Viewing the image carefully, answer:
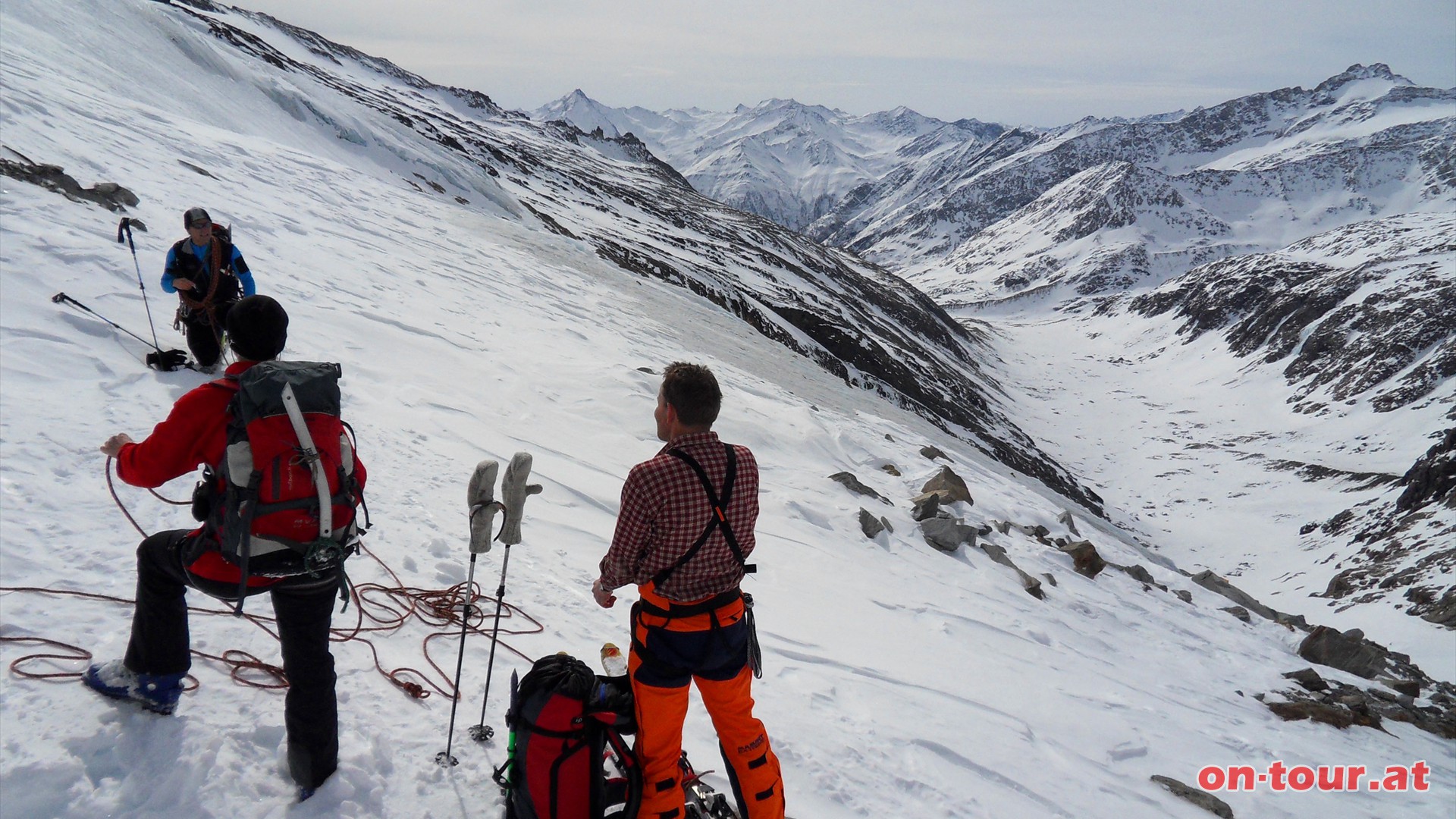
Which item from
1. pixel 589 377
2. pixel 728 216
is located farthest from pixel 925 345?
pixel 589 377

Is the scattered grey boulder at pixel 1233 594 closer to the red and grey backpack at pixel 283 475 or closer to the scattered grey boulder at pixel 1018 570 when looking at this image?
the scattered grey boulder at pixel 1018 570

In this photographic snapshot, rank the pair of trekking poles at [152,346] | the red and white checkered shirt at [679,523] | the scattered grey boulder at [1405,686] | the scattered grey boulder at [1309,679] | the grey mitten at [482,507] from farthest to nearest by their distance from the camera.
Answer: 1. the scattered grey boulder at [1405,686]
2. the scattered grey boulder at [1309,679]
3. the pair of trekking poles at [152,346]
4. the grey mitten at [482,507]
5. the red and white checkered shirt at [679,523]

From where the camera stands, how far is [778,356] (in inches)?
1227

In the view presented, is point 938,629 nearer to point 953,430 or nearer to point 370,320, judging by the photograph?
point 370,320

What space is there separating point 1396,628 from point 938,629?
3069cm

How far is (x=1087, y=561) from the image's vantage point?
47.3ft

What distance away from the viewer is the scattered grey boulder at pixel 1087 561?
1430cm

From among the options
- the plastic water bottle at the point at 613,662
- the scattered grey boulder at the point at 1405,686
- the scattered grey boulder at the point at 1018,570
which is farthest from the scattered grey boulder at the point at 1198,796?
the scattered grey boulder at the point at 1405,686

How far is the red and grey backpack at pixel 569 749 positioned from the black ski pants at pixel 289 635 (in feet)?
2.92

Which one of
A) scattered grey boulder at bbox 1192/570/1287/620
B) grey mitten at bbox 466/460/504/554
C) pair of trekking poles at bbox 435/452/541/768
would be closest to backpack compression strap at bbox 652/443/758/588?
pair of trekking poles at bbox 435/452/541/768

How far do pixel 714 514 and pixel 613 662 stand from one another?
126 centimetres

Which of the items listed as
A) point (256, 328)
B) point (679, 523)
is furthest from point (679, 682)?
point (256, 328)

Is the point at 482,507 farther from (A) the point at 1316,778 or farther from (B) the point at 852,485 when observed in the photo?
(B) the point at 852,485

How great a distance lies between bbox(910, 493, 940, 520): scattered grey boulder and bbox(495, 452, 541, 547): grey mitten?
10496 mm
